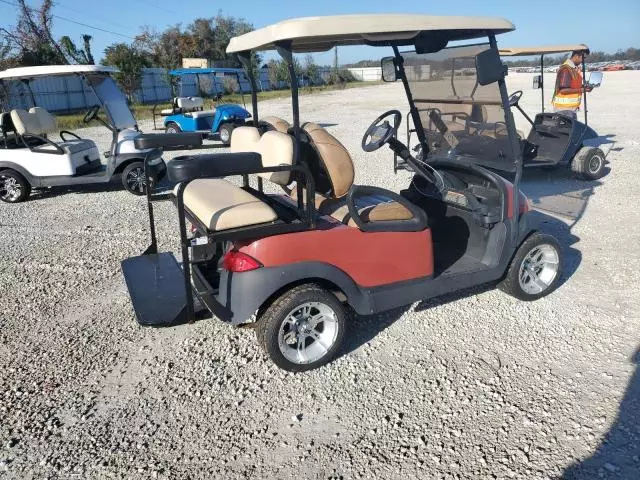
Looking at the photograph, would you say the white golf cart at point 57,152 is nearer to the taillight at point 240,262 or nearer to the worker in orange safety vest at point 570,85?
the taillight at point 240,262

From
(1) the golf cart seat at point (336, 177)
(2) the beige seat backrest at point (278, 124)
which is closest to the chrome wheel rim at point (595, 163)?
(1) the golf cart seat at point (336, 177)

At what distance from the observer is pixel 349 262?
9.19 ft

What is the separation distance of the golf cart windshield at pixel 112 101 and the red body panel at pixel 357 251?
5.65 meters

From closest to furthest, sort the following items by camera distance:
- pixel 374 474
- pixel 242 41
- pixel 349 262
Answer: pixel 374 474, pixel 349 262, pixel 242 41

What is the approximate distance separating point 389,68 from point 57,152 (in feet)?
16.6

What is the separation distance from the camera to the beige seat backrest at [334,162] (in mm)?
2861

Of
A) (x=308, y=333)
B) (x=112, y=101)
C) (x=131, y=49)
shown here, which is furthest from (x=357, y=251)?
(x=131, y=49)

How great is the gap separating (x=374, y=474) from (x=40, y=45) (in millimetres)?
25622

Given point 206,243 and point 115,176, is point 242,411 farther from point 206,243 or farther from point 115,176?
point 115,176

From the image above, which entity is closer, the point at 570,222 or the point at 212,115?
the point at 570,222

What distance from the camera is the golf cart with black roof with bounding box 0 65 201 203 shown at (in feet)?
22.0

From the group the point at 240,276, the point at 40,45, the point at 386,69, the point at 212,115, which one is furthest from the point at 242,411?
the point at 40,45

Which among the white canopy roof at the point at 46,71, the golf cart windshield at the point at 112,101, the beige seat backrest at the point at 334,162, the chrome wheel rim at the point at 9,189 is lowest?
the chrome wheel rim at the point at 9,189

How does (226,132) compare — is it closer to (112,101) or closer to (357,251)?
(112,101)
